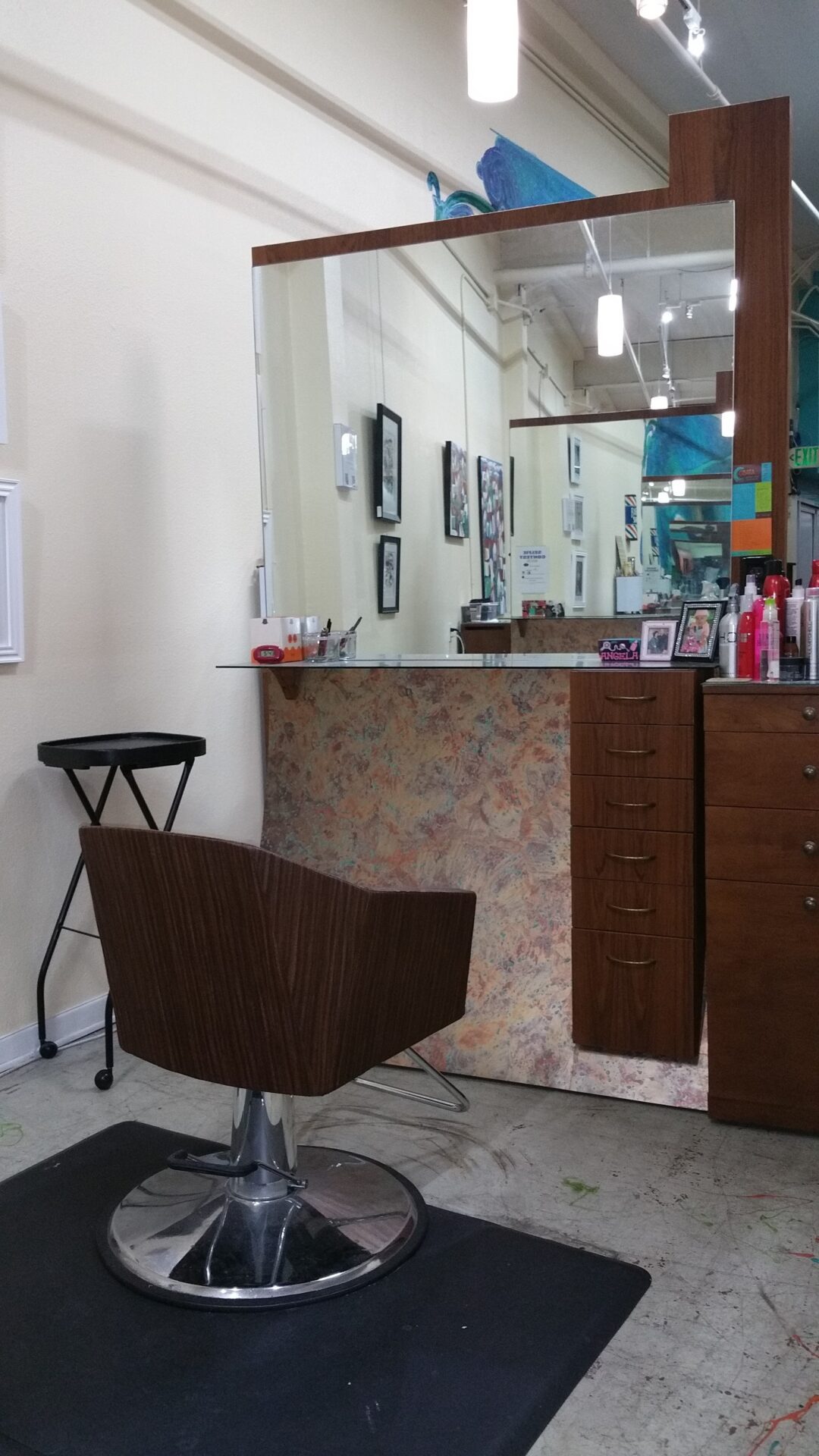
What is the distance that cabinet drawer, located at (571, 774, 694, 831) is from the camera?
8.54 feet

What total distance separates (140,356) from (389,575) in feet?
3.09

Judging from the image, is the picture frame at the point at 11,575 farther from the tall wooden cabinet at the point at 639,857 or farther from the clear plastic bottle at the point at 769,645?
the clear plastic bottle at the point at 769,645

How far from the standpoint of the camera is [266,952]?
183 cm

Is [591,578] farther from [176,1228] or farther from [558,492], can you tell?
[176,1228]

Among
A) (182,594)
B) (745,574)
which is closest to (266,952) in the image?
(745,574)

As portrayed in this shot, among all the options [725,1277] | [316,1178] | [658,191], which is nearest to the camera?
[725,1277]

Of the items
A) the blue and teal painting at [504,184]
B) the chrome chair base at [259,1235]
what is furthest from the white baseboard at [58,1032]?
the blue and teal painting at [504,184]

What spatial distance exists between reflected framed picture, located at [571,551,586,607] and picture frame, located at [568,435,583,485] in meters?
0.20

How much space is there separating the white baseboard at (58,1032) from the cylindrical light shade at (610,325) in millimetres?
2228

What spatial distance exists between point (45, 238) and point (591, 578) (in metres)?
1.67

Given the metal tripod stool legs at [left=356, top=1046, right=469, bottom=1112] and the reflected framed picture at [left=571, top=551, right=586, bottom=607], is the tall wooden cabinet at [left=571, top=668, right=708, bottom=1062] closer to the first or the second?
the metal tripod stool legs at [left=356, top=1046, right=469, bottom=1112]

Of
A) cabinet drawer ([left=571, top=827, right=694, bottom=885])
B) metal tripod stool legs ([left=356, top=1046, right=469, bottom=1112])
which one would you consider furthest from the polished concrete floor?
cabinet drawer ([left=571, top=827, right=694, bottom=885])

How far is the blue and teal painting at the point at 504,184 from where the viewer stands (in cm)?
494

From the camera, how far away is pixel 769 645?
8.44 ft
